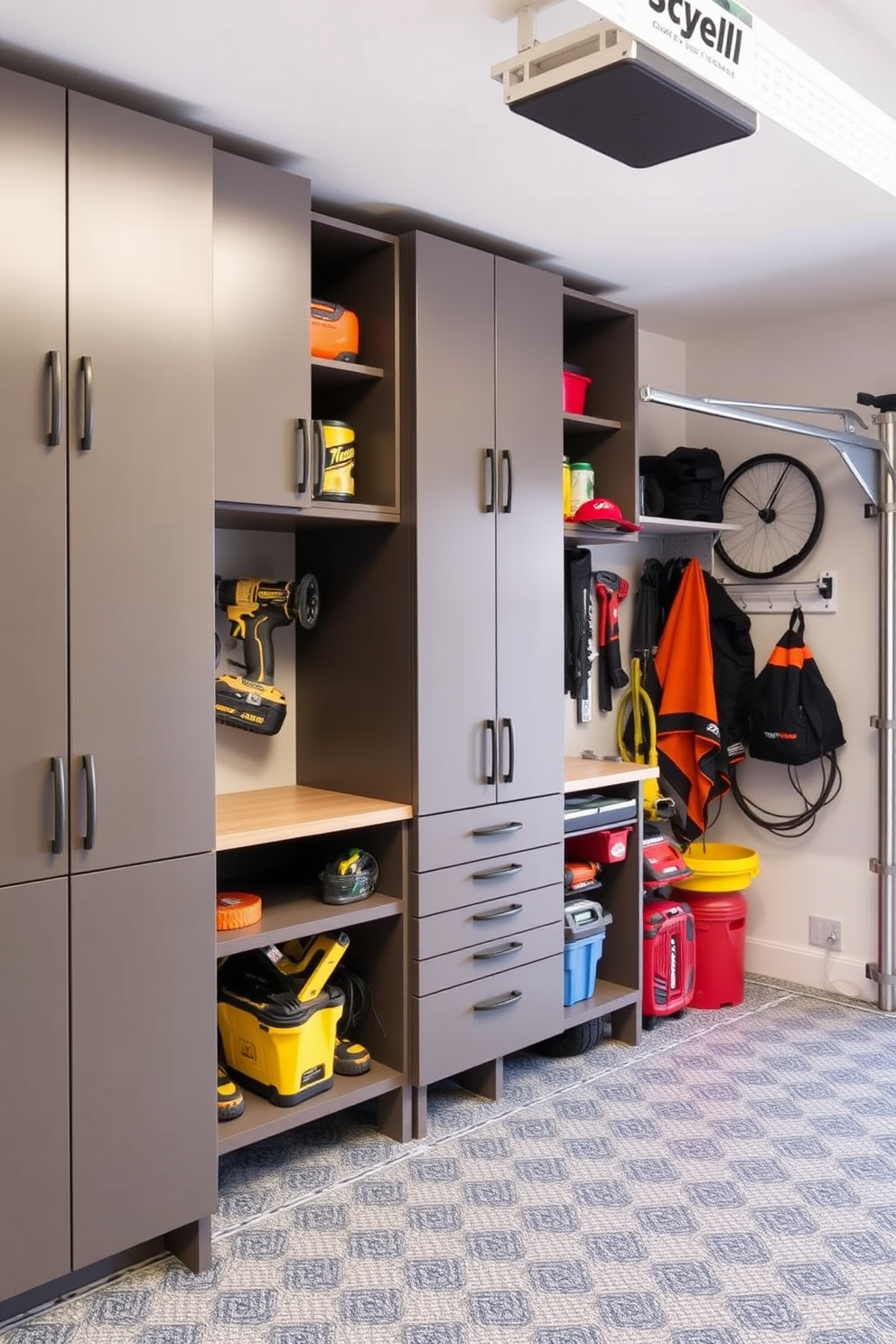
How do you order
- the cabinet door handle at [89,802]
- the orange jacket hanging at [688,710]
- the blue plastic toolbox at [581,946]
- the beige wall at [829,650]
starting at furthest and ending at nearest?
the orange jacket hanging at [688,710] < the beige wall at [829,650] < the blue plastic toolbox at [581,946] < the cabinet door handle at [89,802]

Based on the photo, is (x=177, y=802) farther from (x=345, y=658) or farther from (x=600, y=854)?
(x=600, y=854)

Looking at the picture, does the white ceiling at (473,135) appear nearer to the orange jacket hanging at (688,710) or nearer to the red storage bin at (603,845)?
the orange jacket hanging at (688,710)

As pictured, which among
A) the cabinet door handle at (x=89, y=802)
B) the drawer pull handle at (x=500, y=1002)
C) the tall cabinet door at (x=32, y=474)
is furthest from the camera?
the drawer pull handle at (x=500, y=1002)

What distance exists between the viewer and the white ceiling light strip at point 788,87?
1.67m

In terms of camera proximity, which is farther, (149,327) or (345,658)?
(345,658)

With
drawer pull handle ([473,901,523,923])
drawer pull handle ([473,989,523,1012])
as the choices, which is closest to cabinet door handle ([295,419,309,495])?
drawer pull handle ([473,901,523,923])

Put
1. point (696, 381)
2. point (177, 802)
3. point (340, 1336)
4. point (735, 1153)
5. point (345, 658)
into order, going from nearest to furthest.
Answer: point (340, 1336) → point (177, 802) → point (735, 1153) → point (345, 658) → point (696, 381)

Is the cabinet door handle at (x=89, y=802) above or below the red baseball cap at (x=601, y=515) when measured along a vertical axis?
below

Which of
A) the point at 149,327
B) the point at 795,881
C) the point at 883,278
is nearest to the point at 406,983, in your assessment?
the point at 149,327

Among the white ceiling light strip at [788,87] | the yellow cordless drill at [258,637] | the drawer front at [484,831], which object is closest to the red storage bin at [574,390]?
the yellow cordless drill at [258,637]

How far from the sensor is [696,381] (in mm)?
4711

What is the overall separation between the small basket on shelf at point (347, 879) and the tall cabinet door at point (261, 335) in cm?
97

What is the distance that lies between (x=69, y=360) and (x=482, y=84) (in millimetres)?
1088

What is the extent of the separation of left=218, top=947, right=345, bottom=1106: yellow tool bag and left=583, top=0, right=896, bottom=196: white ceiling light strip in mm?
2230
